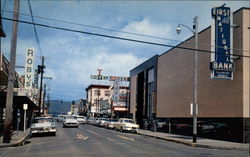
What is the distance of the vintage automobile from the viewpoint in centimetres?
2517

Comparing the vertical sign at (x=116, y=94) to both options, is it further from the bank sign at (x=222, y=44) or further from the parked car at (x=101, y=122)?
the bank sign at (x=222, y=44)

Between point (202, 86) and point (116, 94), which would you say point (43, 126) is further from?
point (116, 94)

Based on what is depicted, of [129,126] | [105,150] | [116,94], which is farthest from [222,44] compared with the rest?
[116,94]

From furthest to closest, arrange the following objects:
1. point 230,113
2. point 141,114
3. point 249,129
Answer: point 141,114, point 230,113, point 249,129

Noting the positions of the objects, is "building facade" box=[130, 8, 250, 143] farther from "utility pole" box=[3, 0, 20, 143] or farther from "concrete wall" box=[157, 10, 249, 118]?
"utility pole" box=[3, 0, 20, 143]

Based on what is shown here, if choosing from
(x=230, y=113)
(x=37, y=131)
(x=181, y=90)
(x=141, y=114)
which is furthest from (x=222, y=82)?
(x=141, y=114)

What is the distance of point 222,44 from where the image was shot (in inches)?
933

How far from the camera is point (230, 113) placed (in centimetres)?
2431

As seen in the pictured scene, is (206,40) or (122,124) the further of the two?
(122,124)

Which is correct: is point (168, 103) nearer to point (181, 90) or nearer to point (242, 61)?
point (181, 90)

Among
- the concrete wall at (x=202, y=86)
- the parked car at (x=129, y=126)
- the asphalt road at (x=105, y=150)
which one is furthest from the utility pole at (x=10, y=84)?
the parked car at (x=129, y=126)

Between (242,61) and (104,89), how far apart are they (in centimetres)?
10663

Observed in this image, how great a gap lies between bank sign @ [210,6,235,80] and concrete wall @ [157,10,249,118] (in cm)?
67

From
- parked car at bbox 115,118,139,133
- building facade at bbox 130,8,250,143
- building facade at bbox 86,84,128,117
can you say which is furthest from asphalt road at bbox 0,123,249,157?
building facade at bbox 86,84,128,117
